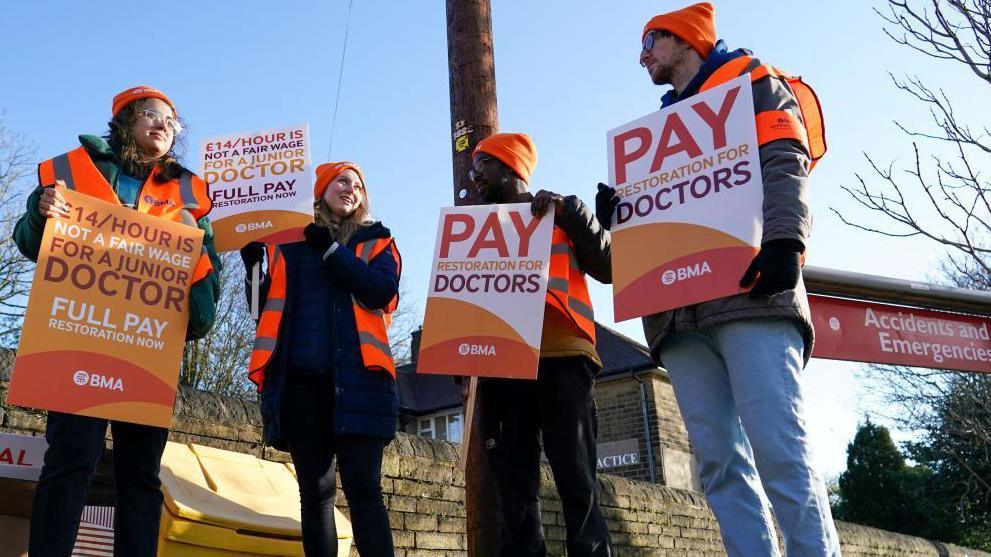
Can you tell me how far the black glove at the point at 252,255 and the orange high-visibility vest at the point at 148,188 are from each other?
0.30 m

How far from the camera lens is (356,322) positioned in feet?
12.9

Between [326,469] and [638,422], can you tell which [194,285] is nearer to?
[326,469]

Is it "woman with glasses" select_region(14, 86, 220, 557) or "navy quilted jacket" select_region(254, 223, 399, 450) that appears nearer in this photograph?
"woman with glasses" select_region(14, 86, 220, 557)

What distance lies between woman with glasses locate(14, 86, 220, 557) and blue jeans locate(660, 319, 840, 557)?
1.89m

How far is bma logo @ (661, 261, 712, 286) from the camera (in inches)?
126

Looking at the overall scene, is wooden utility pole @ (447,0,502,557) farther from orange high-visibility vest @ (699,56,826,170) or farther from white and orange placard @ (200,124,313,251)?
orange high-visibility vest @ (699,56,826,170)

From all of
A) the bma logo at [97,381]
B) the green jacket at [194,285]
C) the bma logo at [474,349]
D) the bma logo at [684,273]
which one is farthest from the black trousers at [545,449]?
the bma logo at [97,381]

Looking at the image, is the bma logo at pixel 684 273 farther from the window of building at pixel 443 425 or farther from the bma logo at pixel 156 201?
the window of building at pixel 443 425

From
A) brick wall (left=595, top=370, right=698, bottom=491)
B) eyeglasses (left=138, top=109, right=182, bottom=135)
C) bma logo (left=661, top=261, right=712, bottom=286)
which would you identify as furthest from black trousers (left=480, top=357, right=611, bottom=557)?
brick wall (left=595, top=370, right=698, bottom=491)

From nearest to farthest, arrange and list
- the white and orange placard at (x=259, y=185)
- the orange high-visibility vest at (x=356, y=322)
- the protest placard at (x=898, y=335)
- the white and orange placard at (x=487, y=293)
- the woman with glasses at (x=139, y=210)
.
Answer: the woman with glasses at (x=139, y=210) → the orange high-visibility vest at (x=356, y=322) → the white and orange placard at (x=487, y=293) → the protest placard at (x=898, y=335) → the white and orange placard at (x=259, y=185)

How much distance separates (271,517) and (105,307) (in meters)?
1.30

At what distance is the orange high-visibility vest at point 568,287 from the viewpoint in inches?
163

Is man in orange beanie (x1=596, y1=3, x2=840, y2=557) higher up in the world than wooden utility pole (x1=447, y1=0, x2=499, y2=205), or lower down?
lower down

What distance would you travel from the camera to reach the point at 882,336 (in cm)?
572
